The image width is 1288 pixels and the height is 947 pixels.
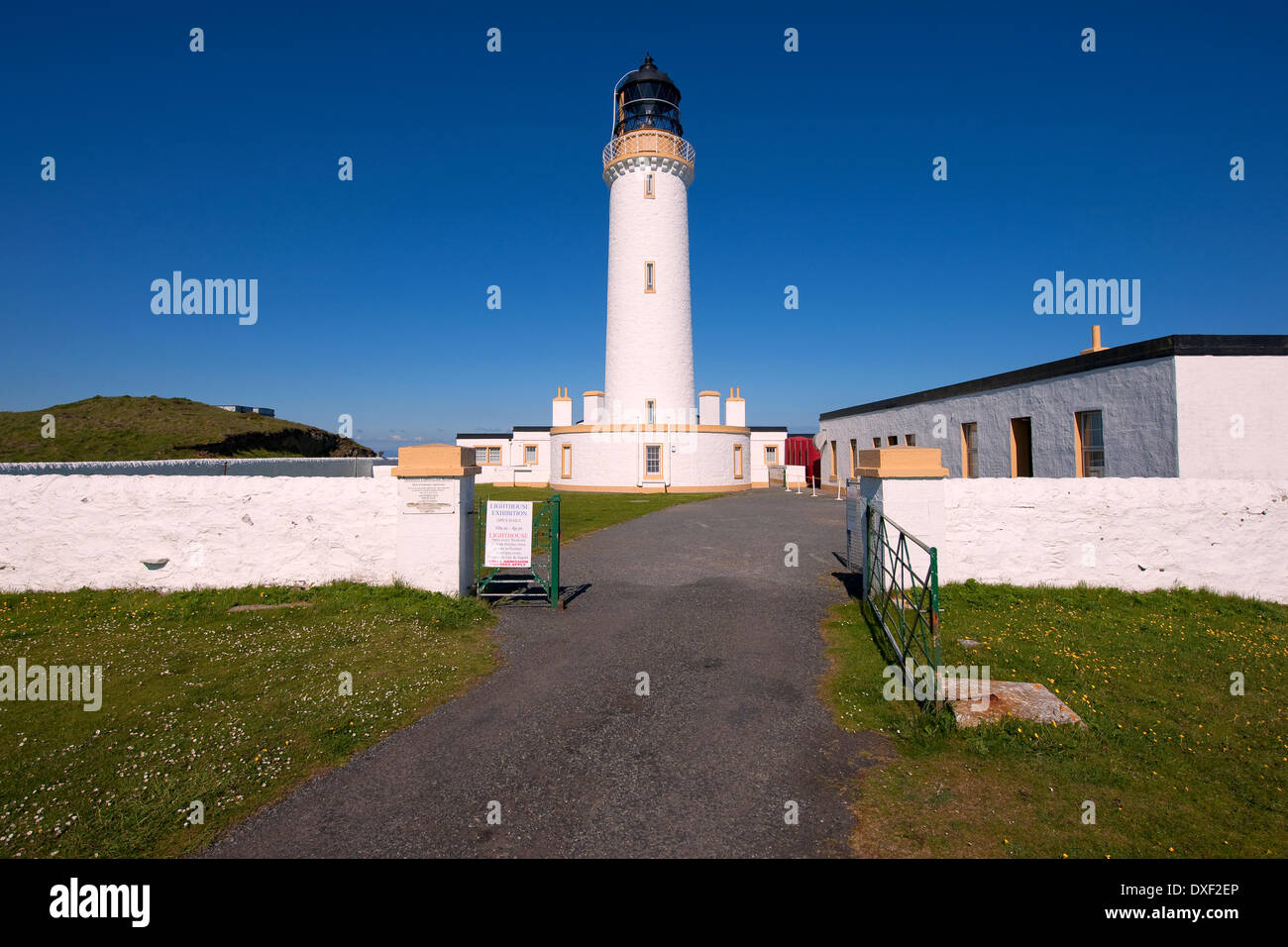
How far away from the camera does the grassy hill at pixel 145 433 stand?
19.2m

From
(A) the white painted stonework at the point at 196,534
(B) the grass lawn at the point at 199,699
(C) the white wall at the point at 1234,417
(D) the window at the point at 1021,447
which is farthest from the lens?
(D) the window at the point at 1021,447

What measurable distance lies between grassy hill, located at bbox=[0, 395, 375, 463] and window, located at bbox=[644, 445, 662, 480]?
16391 mm

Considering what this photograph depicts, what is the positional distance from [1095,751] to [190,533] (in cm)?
1181

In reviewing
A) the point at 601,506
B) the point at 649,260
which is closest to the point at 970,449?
the point at 601,506

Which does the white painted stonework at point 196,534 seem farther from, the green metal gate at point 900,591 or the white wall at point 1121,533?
the white wall at point 1121,533

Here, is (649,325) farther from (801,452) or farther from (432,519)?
(432,519)

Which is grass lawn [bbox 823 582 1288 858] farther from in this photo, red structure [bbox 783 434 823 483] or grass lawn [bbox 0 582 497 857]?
red structure [bbox 783 434 823 483]

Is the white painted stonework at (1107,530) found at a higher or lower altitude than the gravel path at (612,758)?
higher

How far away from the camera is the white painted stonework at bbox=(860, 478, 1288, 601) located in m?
8.73

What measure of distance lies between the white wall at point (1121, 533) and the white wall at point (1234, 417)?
9.36 feet

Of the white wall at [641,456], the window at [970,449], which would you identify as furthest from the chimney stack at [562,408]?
the window at [970,449]

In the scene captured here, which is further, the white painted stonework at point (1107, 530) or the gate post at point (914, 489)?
the gate post at point (914, 489)

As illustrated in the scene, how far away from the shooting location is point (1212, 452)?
1111 centimetres
